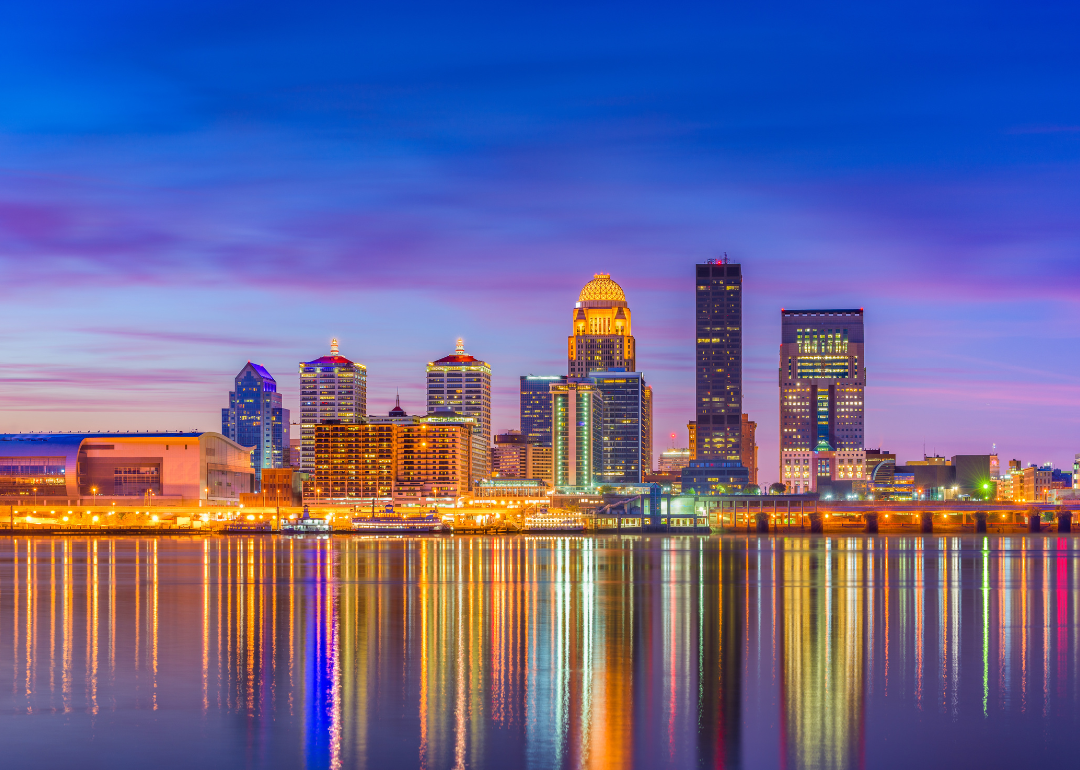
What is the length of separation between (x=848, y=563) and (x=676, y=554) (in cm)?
2787

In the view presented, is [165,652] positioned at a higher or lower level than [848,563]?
higher

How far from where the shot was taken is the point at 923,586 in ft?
244

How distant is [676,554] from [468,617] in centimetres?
8111

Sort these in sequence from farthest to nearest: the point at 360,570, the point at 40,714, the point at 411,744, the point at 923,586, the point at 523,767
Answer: the point at 360,570 < the point at 923,586 < the point at 40,714 < the point at 411,744 < the point at 523,767

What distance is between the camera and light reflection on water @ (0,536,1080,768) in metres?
25.5

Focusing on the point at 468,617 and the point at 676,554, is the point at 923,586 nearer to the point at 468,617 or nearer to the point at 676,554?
the point at 468,617

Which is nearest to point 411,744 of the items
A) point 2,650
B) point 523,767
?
point 523,767

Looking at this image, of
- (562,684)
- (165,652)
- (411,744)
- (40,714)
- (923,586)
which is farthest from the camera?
(923,586)

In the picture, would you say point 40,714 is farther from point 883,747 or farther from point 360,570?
point 360,570

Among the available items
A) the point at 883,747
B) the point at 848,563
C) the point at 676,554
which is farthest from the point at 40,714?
the point at 676,554

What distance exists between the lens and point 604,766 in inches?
929

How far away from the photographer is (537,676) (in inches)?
1391

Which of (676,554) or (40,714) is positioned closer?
(40,714)

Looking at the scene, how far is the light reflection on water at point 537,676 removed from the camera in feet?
83.7
